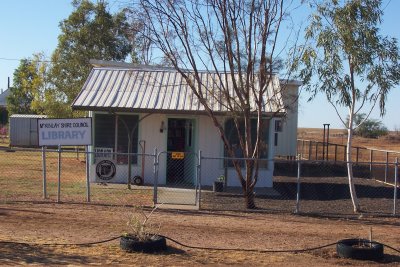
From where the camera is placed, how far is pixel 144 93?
19.2 metres

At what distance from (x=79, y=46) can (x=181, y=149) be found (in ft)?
51.7

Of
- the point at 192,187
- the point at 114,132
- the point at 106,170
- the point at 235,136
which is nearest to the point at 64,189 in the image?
the point at 106,170

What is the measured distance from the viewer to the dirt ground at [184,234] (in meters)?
8.73

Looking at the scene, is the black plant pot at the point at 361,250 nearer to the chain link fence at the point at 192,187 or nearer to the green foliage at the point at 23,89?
the chain link fence at the point at 192,187

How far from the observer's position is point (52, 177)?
2075 centimetres

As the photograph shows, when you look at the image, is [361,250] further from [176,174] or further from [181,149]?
[181,149]

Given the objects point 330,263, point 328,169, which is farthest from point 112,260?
point 328,169

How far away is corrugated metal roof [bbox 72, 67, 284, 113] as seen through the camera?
58.7 feet

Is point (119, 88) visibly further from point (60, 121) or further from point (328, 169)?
point (328, 169)

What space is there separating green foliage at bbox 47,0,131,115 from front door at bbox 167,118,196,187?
13.5m

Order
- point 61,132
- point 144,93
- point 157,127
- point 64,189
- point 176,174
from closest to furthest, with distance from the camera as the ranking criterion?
point 61,132 → point 64,189 → point 157,127 → point 144,93 → point 176,174

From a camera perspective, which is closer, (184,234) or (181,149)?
(184,234)

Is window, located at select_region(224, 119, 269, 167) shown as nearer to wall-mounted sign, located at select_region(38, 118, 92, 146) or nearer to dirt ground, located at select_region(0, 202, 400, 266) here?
dirt ground, located at select_region(0, 202, 400, 266)

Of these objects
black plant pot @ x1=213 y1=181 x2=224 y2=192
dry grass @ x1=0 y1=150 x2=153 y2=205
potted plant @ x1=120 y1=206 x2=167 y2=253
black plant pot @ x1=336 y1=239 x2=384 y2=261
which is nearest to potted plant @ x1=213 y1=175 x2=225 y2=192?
black plant pot @ x1=213 y1=181 x2=224 y2=192
